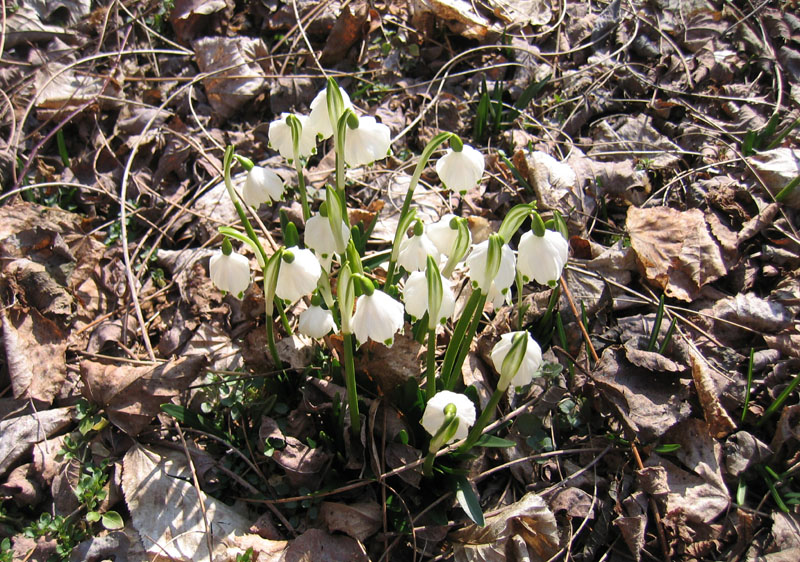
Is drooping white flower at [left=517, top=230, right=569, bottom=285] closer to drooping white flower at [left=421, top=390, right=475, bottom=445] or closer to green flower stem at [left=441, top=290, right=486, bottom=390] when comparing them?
green flower stem at [left=441, top=290, right=486, bottom=390]

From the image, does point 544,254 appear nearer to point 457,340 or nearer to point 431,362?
point 457,340

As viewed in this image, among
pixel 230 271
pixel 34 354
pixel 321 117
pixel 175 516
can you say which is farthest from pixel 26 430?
pixel 321 117

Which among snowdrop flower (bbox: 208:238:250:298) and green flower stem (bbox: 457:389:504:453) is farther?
snowdrop flower (bbox: 208:238:250:298)

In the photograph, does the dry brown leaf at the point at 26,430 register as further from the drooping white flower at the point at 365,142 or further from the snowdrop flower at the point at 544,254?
the snowdrop flower at the point at 544,254

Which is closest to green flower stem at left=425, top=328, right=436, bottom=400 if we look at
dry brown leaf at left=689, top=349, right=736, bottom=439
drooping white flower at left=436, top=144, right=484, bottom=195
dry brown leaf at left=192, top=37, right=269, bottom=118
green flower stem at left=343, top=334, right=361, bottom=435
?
green flower stem at left=343, top=334, right=361, bottom=435

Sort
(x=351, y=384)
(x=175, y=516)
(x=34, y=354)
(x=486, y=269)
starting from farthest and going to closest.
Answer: (x=34, y=354) → (x=175, y=516) → (x=351, y=384) → (x=486, y=269)

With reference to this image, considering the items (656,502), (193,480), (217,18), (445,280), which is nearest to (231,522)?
(193,480)
